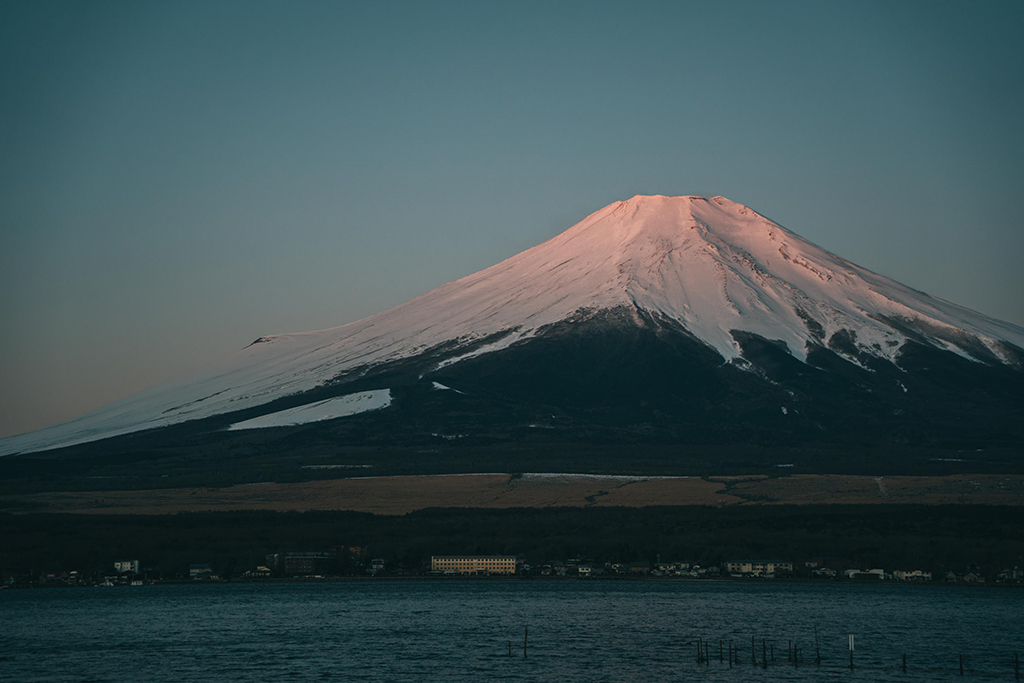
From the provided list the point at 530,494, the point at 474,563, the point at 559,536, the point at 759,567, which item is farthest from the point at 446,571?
the point at 759,567

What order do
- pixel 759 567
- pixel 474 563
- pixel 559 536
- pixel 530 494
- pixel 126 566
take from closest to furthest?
pixel 759 567
pixel 126 566
pixel 474 563
pixel 559 536
pixel 530 494

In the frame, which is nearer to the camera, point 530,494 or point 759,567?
point 759,567

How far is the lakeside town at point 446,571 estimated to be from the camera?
113812mm

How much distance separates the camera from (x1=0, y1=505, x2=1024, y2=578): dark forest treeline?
381 ft

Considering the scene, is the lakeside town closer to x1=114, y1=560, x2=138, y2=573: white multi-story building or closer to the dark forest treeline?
x1=114, y1=560, x2=138, y2=573: white multi-story building

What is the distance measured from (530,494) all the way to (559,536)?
2336 cm

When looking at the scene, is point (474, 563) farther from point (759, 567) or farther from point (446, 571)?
point (759, 567)

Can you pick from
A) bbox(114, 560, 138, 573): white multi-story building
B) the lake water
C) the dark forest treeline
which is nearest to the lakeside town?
bbox(114, 560, 138, 573): white multi-story building

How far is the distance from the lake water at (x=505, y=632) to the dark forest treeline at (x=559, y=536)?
10.8 ft

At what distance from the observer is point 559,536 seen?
124188mm

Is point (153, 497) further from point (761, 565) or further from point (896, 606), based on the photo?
point (896, 606)

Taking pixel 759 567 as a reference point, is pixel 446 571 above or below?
above

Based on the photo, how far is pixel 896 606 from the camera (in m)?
97.7

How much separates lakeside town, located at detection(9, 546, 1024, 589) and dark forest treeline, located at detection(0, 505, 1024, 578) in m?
0.67
